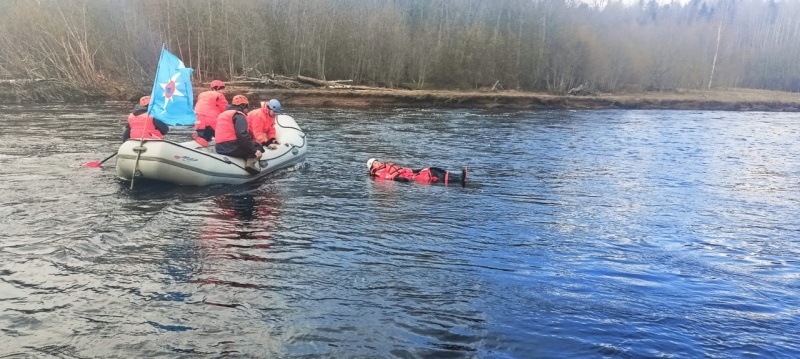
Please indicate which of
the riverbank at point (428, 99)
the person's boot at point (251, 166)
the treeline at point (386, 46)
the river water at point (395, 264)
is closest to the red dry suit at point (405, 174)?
the river water at point (395, 264)

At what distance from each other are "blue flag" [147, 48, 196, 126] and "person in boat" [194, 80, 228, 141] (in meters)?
1.52

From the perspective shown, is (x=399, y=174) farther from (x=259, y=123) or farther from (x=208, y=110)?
(x=208, y=110)

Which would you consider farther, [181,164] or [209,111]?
[209,111]

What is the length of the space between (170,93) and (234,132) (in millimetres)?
1375

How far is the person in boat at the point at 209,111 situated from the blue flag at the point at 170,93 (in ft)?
5.00

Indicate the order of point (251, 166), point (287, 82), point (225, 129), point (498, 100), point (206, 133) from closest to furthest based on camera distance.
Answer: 1. point (225, 129)
2. point (251, 166)
3. point (206, 133)
4. point (287, 82)
5. point (498, 100)

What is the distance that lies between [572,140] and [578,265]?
1559cm

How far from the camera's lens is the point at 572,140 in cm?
2209

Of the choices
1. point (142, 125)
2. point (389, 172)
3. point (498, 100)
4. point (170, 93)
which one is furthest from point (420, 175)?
point (498, 100)

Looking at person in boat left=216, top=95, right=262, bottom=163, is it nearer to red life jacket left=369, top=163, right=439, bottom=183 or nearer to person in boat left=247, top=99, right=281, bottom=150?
person in boat left=247, top=99, right=281, bottom=150

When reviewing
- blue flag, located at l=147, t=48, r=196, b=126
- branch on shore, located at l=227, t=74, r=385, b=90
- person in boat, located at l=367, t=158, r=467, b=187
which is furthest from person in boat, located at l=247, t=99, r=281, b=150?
branch on shore, located at l=227, t=74, r=385, b=90

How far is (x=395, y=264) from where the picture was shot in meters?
7.07

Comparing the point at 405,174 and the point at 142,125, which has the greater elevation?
the point at 142,125

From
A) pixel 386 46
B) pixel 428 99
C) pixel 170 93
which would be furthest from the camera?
pixel 386 46
